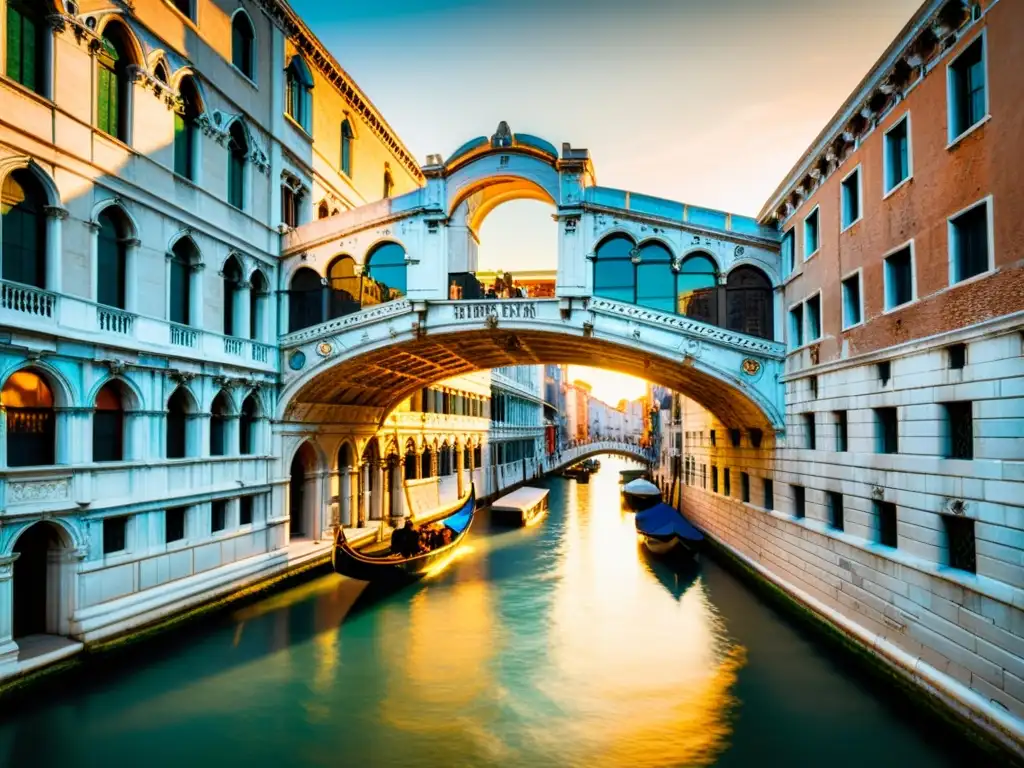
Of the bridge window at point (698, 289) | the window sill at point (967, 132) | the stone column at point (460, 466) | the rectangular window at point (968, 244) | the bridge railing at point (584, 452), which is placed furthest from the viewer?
the bridge railing at point (584, 452)

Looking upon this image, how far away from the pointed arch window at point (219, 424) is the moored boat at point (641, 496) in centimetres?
1695

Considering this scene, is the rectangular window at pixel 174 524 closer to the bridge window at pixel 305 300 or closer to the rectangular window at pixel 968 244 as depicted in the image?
the bridge window at pixel 305 300

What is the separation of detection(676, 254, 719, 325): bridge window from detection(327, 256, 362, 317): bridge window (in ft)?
19.5

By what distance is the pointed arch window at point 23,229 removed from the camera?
7715 mm

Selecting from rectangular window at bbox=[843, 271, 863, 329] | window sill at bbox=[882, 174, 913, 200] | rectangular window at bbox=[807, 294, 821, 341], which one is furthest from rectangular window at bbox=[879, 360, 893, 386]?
rectangular window at bbox=[807, 294, 821, 341]

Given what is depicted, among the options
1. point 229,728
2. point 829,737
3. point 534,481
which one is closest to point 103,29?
point 229,728

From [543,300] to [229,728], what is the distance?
25.8ft

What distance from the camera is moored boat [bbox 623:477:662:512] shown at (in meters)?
25.2

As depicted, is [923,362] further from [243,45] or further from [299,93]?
[299,93]

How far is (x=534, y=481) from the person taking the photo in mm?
37969

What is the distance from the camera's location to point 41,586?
8.32 metres

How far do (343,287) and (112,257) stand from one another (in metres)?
4.49

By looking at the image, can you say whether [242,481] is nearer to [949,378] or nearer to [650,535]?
[650,535]

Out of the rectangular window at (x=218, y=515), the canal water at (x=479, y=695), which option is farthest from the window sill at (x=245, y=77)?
the canal water at (x=479, y=695)
